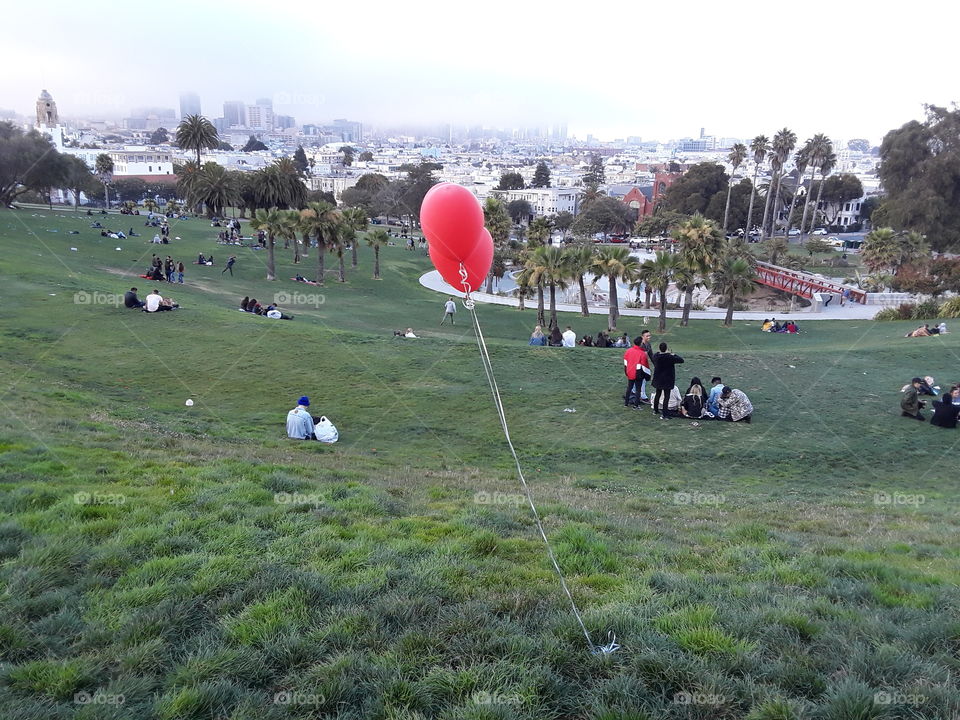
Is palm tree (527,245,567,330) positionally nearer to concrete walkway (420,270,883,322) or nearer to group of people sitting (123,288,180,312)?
concrete walkway (420,270,883,322)

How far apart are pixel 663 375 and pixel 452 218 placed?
9.41 meters

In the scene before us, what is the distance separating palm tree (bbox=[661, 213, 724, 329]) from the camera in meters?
37.0

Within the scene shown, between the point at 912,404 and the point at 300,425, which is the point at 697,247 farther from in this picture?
the point at 300,425

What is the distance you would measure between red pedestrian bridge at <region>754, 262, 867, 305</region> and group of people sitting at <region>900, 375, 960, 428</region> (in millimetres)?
34739

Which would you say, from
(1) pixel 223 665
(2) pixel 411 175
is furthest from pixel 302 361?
(2) pixel 411 175

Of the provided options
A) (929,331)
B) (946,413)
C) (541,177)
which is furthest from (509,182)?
(946,413)

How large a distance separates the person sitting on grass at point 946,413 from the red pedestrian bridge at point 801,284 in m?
36.8

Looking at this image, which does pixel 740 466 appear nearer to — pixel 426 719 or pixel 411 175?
pixel 426 719

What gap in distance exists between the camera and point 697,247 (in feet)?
124

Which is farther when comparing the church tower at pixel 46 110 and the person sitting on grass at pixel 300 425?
the church tower at pixel 46 110

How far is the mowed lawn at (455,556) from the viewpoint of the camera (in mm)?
4270

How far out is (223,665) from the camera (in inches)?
174

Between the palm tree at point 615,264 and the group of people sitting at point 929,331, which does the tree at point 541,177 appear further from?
the group of people sitting at point 929,331

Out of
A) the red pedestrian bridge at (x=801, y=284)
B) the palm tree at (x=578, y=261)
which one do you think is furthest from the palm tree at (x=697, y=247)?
the red pedestrian bridge at (x=801, y=284)
